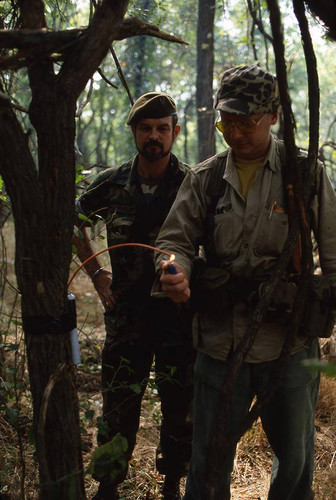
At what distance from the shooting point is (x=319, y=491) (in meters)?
3.14

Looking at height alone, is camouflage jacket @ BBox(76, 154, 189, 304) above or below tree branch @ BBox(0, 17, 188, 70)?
below

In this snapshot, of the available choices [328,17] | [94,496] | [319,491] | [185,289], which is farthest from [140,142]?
[319,491]

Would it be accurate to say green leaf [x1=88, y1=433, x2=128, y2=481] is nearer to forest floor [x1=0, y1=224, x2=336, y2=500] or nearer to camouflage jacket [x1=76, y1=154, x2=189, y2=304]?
forest floor [x1=0, y1=224, x2=336, y2=500]

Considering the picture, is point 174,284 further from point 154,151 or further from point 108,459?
point 154,151

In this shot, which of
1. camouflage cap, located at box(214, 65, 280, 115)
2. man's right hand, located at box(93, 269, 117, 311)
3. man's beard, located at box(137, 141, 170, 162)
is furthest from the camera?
man's right hand, located at box(93, 269, 117, 311)

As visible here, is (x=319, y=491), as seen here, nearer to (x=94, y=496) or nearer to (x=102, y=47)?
(x=94, y=496)

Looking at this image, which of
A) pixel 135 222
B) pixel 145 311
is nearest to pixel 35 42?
pixel 135 222

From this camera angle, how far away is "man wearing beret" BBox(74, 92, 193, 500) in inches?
120

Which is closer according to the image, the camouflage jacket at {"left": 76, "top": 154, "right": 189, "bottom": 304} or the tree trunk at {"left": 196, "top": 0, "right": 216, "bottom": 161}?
the camouflage jacket at {"left": 76, "top": 154, "right": 189, "bottom": 304}

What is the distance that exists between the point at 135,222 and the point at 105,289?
1.59 ft

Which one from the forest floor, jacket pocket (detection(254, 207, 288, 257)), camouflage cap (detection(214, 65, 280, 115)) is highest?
camouflage cap (detection(214, 65, 280, 115))

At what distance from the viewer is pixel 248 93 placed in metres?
2.28

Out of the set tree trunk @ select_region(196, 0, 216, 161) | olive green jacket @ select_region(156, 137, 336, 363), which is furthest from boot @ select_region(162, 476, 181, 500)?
tree trunk @ select_region(196, 0, 216, 161)

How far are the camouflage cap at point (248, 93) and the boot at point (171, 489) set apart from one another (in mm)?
2265
